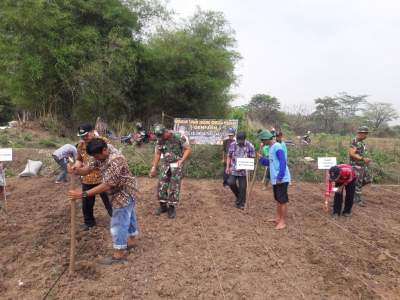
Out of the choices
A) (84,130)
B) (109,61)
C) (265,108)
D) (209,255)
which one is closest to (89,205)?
(84,130)

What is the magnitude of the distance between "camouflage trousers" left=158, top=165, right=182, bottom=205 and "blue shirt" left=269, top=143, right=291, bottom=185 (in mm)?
1419

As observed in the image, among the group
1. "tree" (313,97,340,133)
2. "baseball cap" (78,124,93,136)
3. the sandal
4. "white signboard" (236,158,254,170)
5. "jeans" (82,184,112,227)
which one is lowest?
the sandal

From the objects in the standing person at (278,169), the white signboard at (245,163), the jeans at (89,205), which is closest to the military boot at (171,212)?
the jeans at (89,205)

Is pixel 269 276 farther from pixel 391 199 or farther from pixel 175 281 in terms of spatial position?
pixel 391 199

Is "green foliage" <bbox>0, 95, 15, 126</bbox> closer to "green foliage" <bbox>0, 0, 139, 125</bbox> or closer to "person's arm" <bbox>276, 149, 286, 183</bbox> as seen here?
"green foliage" <bbox>0, 0, 139, 125</bbox>

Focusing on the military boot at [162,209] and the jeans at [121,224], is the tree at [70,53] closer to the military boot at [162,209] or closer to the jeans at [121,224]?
the military boot at [162,209]

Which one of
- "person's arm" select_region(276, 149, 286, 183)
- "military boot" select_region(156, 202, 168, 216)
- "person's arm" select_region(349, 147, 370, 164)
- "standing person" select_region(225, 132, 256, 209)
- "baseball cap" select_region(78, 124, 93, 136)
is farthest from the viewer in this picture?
"person's arm" select_region(349, 147, 370, 164)

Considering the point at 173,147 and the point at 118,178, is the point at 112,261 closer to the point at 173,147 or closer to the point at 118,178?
the point at 118,178

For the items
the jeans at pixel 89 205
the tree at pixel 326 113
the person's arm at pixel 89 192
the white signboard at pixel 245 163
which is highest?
the tree at pixel 326 113

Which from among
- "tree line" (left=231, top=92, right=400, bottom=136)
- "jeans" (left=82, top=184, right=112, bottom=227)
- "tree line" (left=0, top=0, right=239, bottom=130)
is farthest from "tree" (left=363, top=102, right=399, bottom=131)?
"jeans" (left=82, top=184, right=112, bottom=227)

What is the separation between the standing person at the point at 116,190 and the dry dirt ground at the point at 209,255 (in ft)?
0.82

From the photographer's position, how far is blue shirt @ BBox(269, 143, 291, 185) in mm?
5258

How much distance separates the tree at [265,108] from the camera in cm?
2700

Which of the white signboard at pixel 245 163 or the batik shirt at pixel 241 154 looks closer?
the white signboard at pixel 245 163
